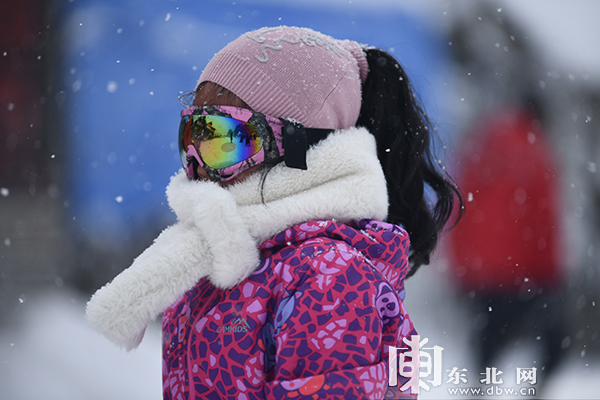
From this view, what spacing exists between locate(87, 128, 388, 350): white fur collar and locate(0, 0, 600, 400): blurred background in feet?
4.97

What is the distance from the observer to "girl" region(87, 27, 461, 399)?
0.66m

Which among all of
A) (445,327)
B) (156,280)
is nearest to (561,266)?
(445,327)

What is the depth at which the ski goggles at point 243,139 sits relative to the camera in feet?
2.64

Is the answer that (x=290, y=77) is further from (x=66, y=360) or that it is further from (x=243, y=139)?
(x=66, y=360)

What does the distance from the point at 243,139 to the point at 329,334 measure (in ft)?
1.25

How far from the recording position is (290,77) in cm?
83

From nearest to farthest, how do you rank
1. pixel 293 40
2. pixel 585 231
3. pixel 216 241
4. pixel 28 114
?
pixel 216 241 < pixel 293 40 < pixel 28 114 < pixel 585 231

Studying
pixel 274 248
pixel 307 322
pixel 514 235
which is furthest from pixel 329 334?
pixel 514 235

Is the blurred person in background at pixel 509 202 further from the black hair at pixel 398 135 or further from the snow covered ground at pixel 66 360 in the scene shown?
the snow covered ground at pixel 66 360

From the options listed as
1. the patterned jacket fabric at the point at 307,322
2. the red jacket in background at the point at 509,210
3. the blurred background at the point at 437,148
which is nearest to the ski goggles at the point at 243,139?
the patterned jacket fabric at the point at 307,322

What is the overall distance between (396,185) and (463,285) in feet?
5.12

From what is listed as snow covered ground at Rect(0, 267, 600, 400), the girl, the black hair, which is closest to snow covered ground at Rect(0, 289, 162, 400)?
snow covered ground at Rect(0, 267, 600, 400)

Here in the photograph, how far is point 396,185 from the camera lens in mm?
1050

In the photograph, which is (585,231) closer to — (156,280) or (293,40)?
(293,40)
